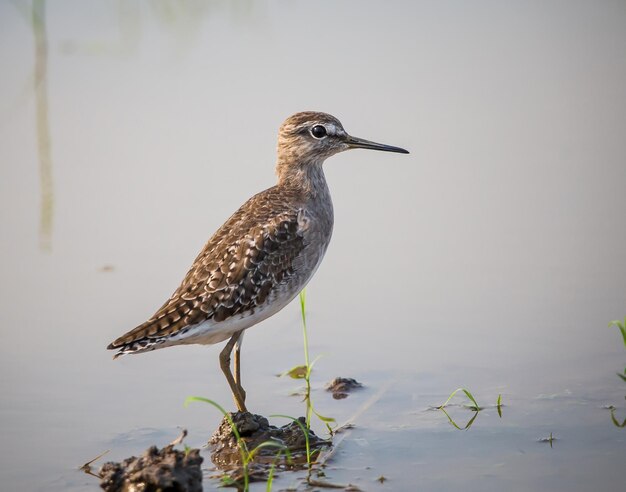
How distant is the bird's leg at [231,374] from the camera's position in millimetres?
9016

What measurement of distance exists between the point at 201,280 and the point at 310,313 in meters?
2.34

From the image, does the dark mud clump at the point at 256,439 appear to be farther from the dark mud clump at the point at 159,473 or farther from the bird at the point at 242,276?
the dark mud clump at the point at 159,473

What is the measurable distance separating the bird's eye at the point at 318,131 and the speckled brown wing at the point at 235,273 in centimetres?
105

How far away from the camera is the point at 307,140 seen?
10.2m

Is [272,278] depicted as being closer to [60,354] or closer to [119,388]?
[119,388]

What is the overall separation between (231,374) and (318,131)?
2.66 metres

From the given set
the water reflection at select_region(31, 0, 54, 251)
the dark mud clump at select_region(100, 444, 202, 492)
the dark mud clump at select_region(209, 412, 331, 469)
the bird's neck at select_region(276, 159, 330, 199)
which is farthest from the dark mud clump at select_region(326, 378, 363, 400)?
the water reflection at select_region(31, 0, 54, 251)

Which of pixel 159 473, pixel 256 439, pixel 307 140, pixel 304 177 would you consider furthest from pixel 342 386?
pixel 159 473

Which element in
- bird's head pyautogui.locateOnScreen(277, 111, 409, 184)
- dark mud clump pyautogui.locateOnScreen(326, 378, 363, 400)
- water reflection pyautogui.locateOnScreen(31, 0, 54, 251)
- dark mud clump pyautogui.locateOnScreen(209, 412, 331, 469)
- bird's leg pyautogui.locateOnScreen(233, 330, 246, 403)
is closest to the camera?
dark mud clump pyautogui.locateOnScreen(209, 412, 331, 469)

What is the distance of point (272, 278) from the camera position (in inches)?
355

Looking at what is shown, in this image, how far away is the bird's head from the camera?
33.4 feet

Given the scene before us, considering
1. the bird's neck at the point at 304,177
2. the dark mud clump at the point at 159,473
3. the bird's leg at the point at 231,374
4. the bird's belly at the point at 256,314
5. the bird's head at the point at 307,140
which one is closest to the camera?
the dark mud clump at the point at 159,473

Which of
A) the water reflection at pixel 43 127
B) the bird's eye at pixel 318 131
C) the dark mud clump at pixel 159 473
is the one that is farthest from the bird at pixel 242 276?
the water reflection at pixel 43 127

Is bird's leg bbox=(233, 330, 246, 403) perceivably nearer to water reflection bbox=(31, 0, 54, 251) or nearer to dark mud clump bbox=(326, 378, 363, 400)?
dark mud clump bbox=(326, 378, 363, 400)
